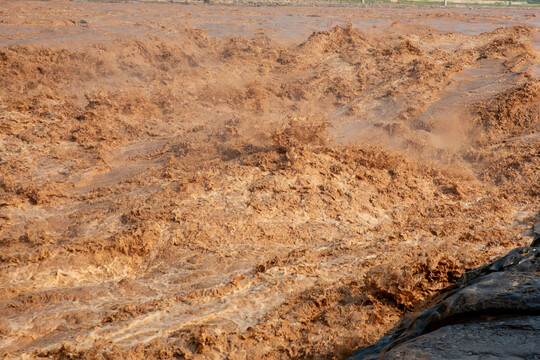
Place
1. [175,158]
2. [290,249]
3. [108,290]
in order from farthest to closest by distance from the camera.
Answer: [175,158] < [290,249] < [108,290]

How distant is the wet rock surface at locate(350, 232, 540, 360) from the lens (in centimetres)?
295

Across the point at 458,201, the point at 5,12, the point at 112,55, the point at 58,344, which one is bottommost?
the point at 58,344

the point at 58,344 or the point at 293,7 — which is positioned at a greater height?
the point at 293,7

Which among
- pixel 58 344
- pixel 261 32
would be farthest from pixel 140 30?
pixel 58 344

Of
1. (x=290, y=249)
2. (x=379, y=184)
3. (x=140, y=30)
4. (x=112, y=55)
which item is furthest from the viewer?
(x=140, y=30)

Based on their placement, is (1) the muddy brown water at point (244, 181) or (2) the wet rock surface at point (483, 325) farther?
(1) the muddy brown water at point (244, 181)

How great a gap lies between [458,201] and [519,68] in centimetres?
538

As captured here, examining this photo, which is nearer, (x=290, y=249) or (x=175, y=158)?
(x=290, y=249)

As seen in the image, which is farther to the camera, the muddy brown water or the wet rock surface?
the muddy brown water

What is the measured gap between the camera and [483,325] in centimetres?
321

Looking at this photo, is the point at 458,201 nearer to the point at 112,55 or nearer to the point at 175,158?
the point at 175,158

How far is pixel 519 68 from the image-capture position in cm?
1085

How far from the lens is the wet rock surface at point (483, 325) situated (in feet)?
9.67

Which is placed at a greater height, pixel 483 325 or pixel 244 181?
pixel 483 325
